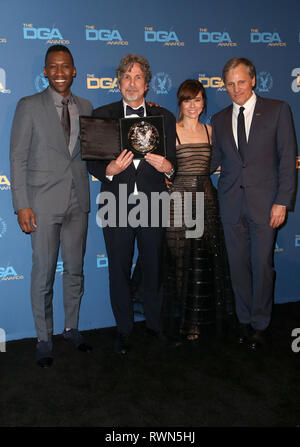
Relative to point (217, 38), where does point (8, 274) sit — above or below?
below

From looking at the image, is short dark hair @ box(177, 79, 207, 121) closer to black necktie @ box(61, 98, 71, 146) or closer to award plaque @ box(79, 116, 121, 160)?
award plaque @ box(79, 116, 121, 160)

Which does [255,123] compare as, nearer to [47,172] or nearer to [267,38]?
[267,38]

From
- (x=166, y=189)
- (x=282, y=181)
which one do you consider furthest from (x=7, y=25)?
(x=282, y=181)

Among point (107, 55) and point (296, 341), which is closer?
point (296, 341)

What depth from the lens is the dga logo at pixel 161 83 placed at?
139 inches

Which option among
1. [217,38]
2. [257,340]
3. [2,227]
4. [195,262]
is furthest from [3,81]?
[257,340]

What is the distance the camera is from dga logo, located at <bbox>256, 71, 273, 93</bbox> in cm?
383

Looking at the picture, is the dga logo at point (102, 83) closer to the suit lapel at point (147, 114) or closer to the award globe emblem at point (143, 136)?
the suit lapel at point (147, 114)

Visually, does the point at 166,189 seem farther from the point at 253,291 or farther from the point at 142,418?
the point at 142,418

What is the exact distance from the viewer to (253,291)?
3.14m

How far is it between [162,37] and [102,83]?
0.68 metres

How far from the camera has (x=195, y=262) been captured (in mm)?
3057

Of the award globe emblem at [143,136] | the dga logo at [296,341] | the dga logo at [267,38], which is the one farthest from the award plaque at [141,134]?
the dga logo at [296,341]

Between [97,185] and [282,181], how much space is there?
1570 mm
